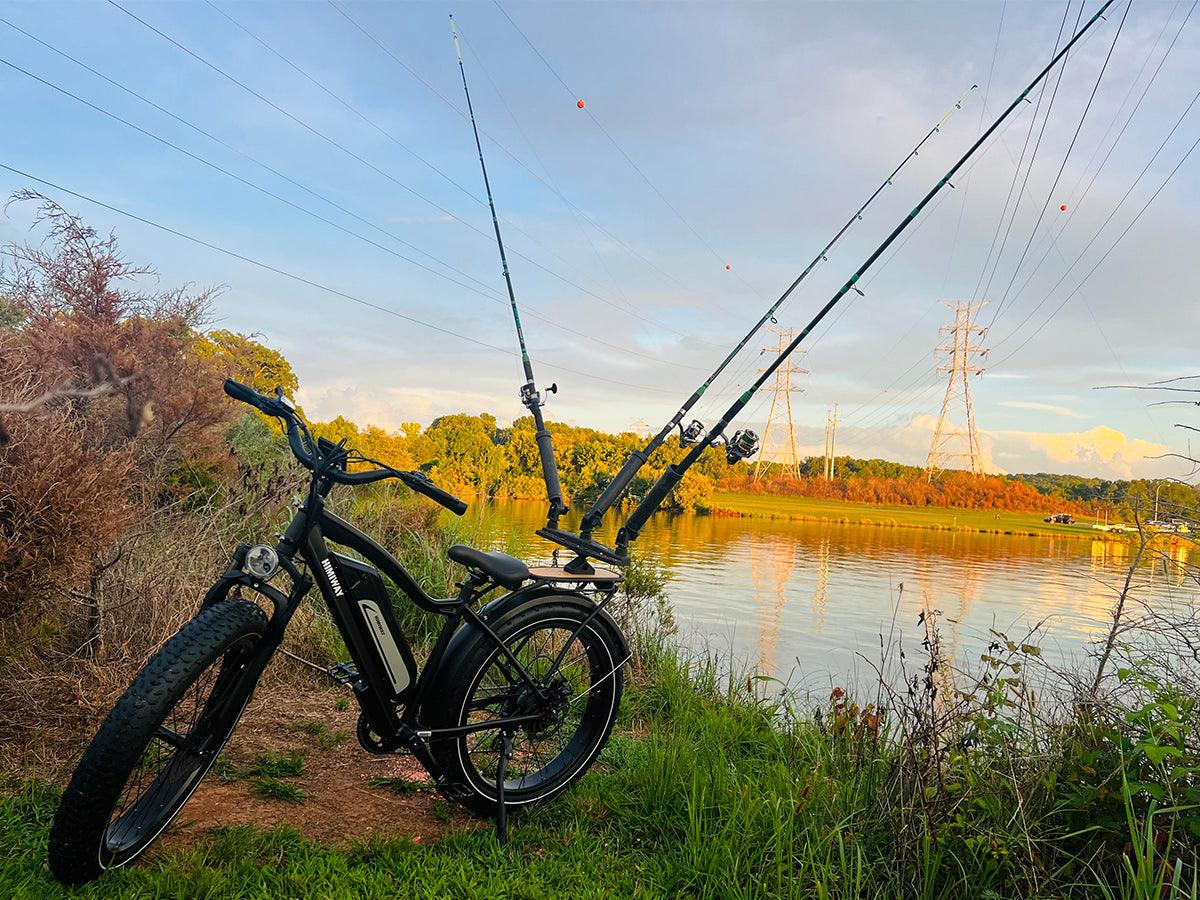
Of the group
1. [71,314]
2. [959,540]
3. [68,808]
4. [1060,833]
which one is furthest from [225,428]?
[959,540]

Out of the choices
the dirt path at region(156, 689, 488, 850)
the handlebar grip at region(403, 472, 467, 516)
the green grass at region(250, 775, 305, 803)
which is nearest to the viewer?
the handlebar grip at region(403, 472, 467, 516)

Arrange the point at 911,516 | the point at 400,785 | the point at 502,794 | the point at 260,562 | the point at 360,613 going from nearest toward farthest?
1. the point at 260,562
2. the point at 360,613
3. the point at 502,794
4. the point at 400,785
5. the point at 911,516

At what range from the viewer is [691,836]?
10.5 feet

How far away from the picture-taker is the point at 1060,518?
43.2 m

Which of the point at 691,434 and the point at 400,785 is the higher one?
the point at 691,434

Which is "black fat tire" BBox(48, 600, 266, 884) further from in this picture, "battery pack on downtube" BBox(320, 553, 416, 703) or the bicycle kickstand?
the bicycle kickstand

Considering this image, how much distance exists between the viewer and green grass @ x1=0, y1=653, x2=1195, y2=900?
108 inches

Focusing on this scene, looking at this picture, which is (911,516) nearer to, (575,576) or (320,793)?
(575,576)

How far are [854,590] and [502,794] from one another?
613 inches

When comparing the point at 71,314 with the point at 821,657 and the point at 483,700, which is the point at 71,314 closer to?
the point at 483,700

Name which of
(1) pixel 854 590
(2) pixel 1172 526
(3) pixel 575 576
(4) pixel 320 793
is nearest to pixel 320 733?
(4) pixel 320 793

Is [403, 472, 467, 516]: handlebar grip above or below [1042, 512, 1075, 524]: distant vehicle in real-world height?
above

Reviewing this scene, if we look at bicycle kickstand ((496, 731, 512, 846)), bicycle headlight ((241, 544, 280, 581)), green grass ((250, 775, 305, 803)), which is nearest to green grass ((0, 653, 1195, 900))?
bicycle kickstand ((496, 731, 512, 846))

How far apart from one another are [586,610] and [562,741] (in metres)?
0.77
